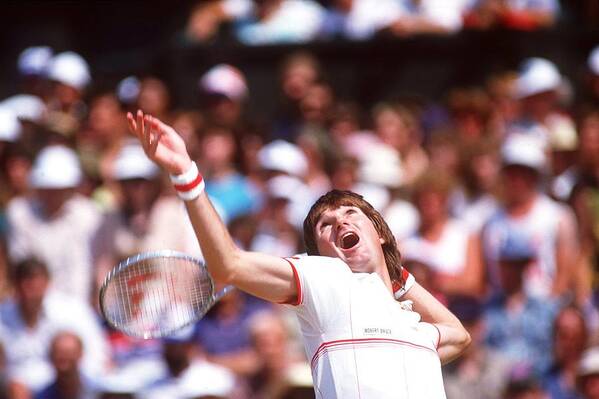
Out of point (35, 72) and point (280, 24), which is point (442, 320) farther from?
point (280, 24)

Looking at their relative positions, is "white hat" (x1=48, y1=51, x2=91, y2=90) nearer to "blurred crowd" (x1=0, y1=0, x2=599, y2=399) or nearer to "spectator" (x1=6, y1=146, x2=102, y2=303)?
"blurred crowd" (x1=0, y1=0, x2=599, y2=399)

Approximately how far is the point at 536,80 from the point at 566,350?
3486mm

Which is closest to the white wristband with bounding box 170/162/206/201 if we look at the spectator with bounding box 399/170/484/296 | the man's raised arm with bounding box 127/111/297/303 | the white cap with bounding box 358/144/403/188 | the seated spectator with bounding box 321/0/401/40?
the man's raised arm with bounding box 127/111/297/303

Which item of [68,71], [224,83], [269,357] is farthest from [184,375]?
[68,71]

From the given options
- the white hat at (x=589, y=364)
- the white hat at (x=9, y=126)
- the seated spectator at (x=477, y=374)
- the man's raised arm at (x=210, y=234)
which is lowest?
the seated spectator at (x=477, y=374)

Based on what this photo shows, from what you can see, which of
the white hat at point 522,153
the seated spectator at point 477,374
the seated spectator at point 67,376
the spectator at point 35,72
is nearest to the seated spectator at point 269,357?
the seated spectator at point 477,374

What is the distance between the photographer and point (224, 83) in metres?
11.2

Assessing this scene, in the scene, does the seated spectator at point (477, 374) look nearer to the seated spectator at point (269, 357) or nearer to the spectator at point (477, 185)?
the seated spectator at point (269, 357)

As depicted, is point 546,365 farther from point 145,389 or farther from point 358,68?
point 358,68

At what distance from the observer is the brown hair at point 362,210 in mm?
4980

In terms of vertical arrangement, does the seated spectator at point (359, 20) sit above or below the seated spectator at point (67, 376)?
above

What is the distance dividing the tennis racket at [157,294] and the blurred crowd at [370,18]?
747cm

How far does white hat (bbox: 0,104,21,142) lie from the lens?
10591mm

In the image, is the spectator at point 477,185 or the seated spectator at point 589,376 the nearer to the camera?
the seated spectator at point 589,376
